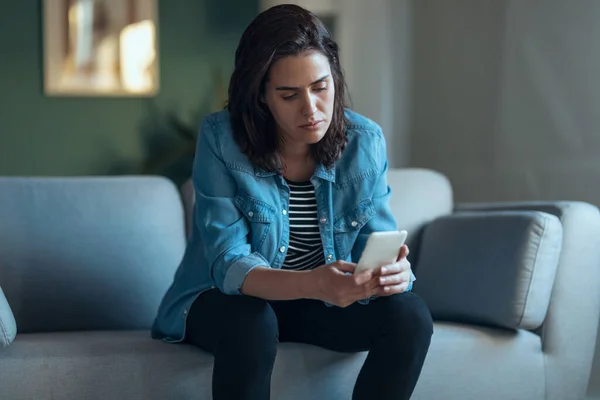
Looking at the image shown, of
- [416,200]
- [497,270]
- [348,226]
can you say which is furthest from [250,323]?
[416,200]

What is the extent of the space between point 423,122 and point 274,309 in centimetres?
222

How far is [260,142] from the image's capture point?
5.88 ft

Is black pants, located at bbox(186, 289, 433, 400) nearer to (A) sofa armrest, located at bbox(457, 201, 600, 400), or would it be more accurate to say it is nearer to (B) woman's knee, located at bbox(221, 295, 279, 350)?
(B) woman's knee, located at bbox(221, 295, 279, 350)

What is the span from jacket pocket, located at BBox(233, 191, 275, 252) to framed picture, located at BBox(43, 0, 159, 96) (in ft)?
10.6

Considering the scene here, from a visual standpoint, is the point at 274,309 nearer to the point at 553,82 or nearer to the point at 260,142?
the point at 260,142

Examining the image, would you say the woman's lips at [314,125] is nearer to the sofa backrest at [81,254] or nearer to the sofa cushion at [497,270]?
the sofa cushion at [497,270]

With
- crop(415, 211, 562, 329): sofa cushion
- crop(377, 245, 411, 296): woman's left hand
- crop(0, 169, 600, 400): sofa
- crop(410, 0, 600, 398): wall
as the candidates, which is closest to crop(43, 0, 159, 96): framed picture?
crop(410, 0, 600, 398): wall

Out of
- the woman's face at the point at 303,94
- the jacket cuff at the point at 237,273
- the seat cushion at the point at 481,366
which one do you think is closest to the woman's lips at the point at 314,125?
the woman's face at the point at 303,94

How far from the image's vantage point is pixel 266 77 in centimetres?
172

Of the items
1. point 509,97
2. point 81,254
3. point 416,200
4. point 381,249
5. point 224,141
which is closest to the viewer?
point 381,249

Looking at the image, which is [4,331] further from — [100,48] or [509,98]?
[100,48]

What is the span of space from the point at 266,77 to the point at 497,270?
0.75 metres

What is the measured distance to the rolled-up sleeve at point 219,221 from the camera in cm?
164

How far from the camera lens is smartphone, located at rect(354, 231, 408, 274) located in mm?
1426
